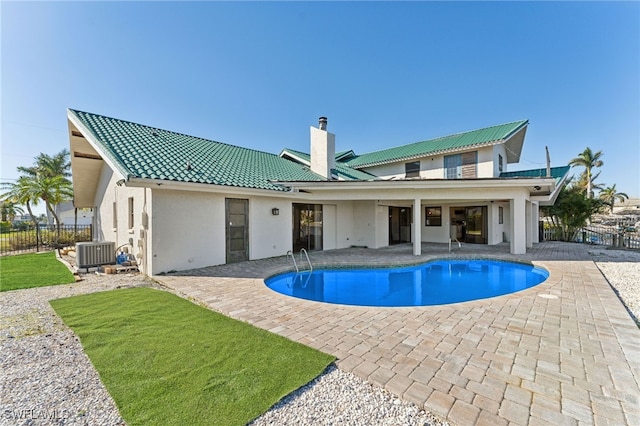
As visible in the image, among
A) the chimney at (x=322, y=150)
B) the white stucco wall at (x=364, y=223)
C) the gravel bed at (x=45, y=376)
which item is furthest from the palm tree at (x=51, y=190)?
the white stucco wall at (x=364, y=223)

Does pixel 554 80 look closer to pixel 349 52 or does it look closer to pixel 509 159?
pixel 509 159

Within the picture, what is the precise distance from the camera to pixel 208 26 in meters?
12.1

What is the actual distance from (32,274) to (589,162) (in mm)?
59189

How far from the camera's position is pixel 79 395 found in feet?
10.4

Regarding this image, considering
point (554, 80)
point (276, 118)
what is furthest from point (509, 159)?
point (276, 118)

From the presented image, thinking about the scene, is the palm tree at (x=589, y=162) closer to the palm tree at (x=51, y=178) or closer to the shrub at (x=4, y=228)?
the palm tree at (x=51, y=178)

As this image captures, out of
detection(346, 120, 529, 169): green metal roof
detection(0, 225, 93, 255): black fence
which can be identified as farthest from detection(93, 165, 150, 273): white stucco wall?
detection(346, 120, 529, 169): green metal roof

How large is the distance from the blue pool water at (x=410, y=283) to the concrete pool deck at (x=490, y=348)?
7.78 feet

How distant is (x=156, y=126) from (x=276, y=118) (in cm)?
946

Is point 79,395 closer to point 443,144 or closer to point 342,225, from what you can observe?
point 342,225

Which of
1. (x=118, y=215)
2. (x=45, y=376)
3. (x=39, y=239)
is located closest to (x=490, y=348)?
(x=45, y=376)

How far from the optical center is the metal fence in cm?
1723

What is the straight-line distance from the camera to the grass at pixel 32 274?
840 centimetres

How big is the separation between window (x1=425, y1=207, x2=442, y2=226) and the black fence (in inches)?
1003
